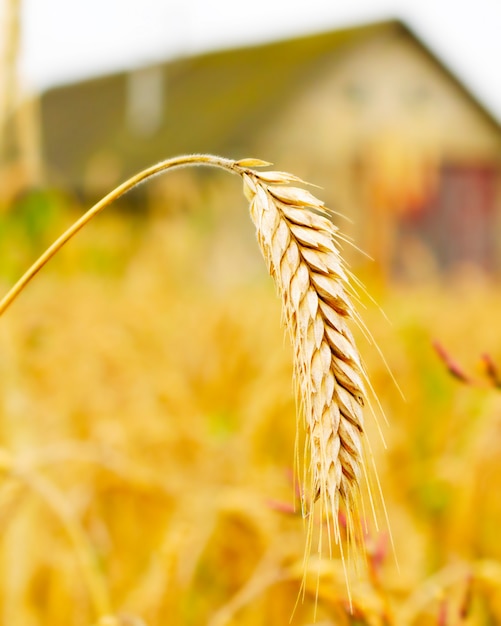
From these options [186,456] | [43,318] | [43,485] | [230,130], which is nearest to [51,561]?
[186,456]

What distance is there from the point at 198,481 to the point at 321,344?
1739mm

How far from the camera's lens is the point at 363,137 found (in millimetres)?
17625

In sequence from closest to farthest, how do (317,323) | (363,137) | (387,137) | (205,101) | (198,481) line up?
(317,323) < (198,481) < (387,137) < (363,137) < (205,101)

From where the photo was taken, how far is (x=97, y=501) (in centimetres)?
233

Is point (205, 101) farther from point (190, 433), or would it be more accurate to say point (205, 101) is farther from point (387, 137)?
point (190, 433)

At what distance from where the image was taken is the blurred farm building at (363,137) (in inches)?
678

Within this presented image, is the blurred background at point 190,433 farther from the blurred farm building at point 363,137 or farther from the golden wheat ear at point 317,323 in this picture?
the blurred farm building at point 363,137

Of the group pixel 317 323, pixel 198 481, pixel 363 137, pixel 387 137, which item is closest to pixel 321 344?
pixel 317 323

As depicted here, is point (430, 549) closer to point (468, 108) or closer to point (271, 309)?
point (271, 309)

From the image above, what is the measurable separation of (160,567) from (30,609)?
523 mm

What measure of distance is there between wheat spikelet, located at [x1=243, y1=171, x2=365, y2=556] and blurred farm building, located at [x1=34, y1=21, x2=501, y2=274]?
14.0 meters

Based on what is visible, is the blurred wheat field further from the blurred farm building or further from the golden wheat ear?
the blurred farm building

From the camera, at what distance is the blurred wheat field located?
146 cm

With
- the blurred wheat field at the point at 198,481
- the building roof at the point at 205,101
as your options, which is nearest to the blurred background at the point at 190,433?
the blurred wheat field at the point at 198,481
